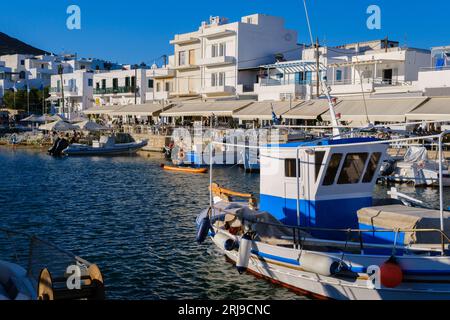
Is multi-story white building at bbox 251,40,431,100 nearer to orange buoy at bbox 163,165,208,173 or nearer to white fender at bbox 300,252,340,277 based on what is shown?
orange buoy at bbox 163,165,208,173

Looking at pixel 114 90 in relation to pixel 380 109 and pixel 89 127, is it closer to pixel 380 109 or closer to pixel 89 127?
pixel 89 127

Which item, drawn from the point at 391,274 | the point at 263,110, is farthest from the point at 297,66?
the point at 391,274

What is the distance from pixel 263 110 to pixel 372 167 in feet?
105

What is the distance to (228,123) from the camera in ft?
177

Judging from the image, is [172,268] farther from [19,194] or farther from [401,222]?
[19,194]

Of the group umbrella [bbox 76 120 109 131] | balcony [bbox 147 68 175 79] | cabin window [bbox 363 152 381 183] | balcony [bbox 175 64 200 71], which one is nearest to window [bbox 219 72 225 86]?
balcony [bbox 175 64 200 71]

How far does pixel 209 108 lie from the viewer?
5169 cm

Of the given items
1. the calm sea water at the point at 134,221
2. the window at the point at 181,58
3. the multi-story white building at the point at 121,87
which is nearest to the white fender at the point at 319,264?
the calm sea water at the point at 134,221

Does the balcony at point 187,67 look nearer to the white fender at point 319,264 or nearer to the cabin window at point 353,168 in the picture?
the cabin window at point 353,168

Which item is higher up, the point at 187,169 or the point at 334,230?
the point at 334,230

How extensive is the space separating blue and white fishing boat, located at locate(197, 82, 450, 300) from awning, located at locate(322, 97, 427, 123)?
67.2 feet

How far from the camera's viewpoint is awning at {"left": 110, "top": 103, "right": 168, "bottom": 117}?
5919 centimetres
